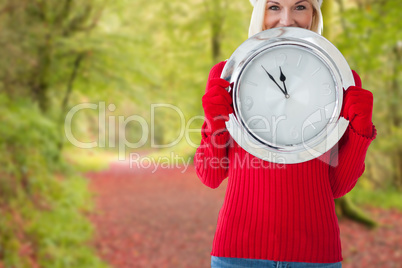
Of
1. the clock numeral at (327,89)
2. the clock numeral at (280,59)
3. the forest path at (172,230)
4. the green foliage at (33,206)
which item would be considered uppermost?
the clock numeral at (280,59)

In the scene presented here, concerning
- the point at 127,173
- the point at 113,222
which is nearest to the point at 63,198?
the point at 113,222

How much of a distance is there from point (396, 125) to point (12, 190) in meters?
9.17

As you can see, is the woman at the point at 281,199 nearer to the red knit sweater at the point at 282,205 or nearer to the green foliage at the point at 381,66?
the red knit sweater at the point at 282,205

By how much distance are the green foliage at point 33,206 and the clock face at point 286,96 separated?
13.8 ft

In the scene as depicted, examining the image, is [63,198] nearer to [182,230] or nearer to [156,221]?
[156,221]

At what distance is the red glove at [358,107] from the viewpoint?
1128 millimetres

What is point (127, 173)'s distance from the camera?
14.8 metres

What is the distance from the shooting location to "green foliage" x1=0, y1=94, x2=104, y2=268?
192 inches

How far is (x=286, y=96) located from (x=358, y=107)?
0.72ft

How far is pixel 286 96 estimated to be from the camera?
46.2 inches

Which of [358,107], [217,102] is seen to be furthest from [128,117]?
[358,107]

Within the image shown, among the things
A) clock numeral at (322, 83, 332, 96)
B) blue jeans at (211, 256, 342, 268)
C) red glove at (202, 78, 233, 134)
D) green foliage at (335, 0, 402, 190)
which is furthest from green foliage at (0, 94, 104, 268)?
green foliage at (335, 0, 402, 190)

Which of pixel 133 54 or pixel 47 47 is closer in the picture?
pixel 47 47

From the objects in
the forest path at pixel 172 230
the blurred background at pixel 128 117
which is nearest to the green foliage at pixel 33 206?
the blurred background at pixel 128 117
